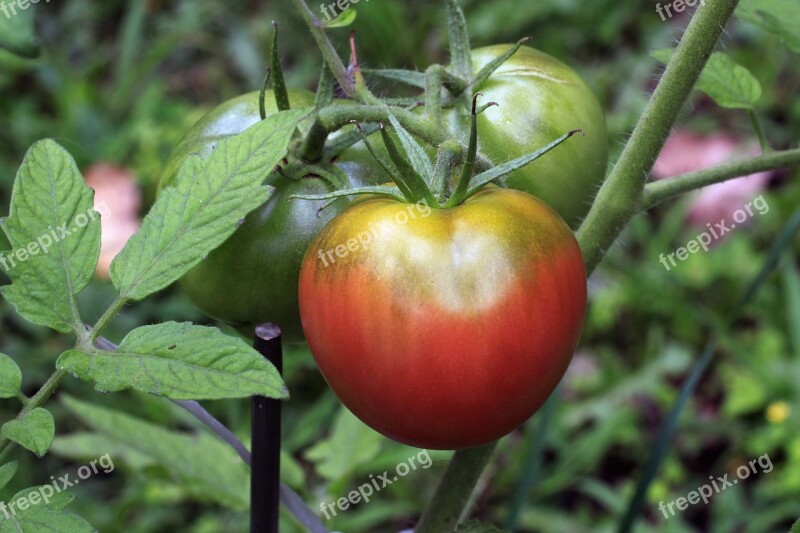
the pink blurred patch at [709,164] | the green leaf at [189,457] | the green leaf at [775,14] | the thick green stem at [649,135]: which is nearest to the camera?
the thick green stem at [649,135]

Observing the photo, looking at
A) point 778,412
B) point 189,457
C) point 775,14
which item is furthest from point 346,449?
point 778,412

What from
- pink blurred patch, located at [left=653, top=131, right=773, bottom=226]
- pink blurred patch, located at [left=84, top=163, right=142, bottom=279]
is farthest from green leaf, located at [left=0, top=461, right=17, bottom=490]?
pink blurred patch, located at [left=653, top=131, right=773, bottom=226]

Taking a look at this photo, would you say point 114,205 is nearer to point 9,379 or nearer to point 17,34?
point 17,34

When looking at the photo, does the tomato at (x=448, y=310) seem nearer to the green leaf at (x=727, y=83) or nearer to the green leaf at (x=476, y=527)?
the green leaf at (x=476, y=527)

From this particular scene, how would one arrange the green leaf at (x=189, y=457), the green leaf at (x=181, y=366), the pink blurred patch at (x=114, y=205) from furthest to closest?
1. the pink blurred patch at (x=114, y=205)
2. the green leaf at (x=189, y=457)
3. the green leaf at (x=181, y=366)

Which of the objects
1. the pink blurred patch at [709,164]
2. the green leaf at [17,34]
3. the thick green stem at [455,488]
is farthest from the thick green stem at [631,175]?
the pink blurred patch at [709,164]

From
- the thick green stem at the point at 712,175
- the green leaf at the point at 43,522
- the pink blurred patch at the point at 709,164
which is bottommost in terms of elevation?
the pink blurred patch at the point at 709,164

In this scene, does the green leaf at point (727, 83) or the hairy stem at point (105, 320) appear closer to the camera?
the hairy stem at point (105, 320)
